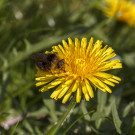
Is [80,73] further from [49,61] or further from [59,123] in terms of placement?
[59,123]

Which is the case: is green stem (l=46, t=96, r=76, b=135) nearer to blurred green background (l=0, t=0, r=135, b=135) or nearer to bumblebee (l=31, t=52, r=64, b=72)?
blurred green background (l=0, t=0, r=135, b=135)

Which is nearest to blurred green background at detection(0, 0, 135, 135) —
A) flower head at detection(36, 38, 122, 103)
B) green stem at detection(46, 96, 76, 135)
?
green stem at detection(46, 96, 76, 135)

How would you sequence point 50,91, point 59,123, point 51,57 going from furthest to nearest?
point 50,91 < point 51,57 < point 59,123

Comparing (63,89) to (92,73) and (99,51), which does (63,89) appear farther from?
(99,51)

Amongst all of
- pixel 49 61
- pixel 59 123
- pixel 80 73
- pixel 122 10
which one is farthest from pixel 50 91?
pixel 122 10

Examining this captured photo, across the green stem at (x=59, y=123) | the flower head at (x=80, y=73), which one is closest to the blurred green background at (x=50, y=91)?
the green stem at (x=59, y=123)

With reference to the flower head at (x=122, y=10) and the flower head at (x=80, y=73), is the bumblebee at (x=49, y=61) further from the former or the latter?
the flower head at (x=122, y=10)
